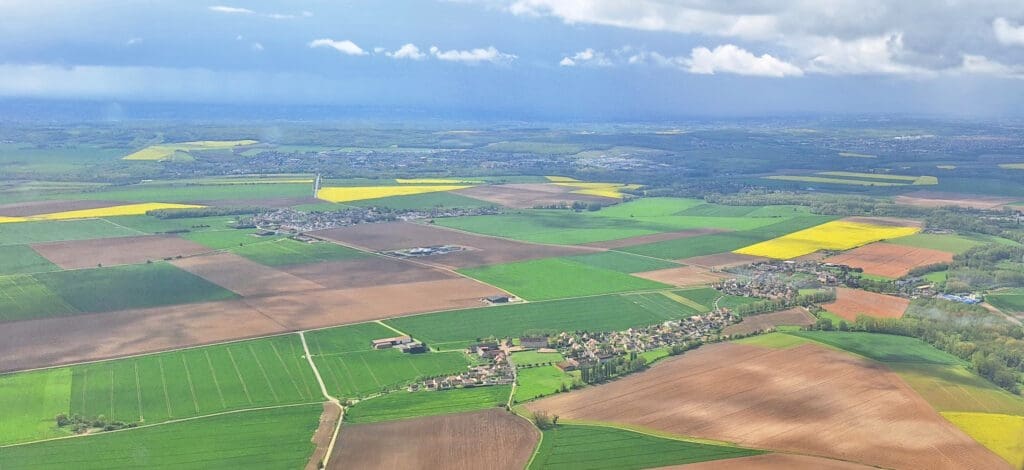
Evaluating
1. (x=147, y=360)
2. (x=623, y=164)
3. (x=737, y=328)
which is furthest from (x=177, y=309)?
(x=623, y=164)

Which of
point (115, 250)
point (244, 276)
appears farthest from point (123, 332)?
point (115, 250)

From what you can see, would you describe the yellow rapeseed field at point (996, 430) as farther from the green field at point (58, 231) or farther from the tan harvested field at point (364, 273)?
the green field at point (58, 231)

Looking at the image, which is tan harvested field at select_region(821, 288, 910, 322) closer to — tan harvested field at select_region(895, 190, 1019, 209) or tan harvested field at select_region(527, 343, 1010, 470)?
tan harvested field at select_region(527, 343, 1010, 470)

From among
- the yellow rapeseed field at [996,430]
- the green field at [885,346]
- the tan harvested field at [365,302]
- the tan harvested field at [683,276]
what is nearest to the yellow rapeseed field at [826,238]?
the tan harvested field at [683,276]

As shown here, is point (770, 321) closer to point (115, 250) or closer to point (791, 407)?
point (791, 407)

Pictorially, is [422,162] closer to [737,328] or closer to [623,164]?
[623,164]

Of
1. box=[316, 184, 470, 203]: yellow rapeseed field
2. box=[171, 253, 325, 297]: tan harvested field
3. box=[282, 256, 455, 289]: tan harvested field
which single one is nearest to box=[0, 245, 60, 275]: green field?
box=[171, 253, 325, 297]: tan harvested field
